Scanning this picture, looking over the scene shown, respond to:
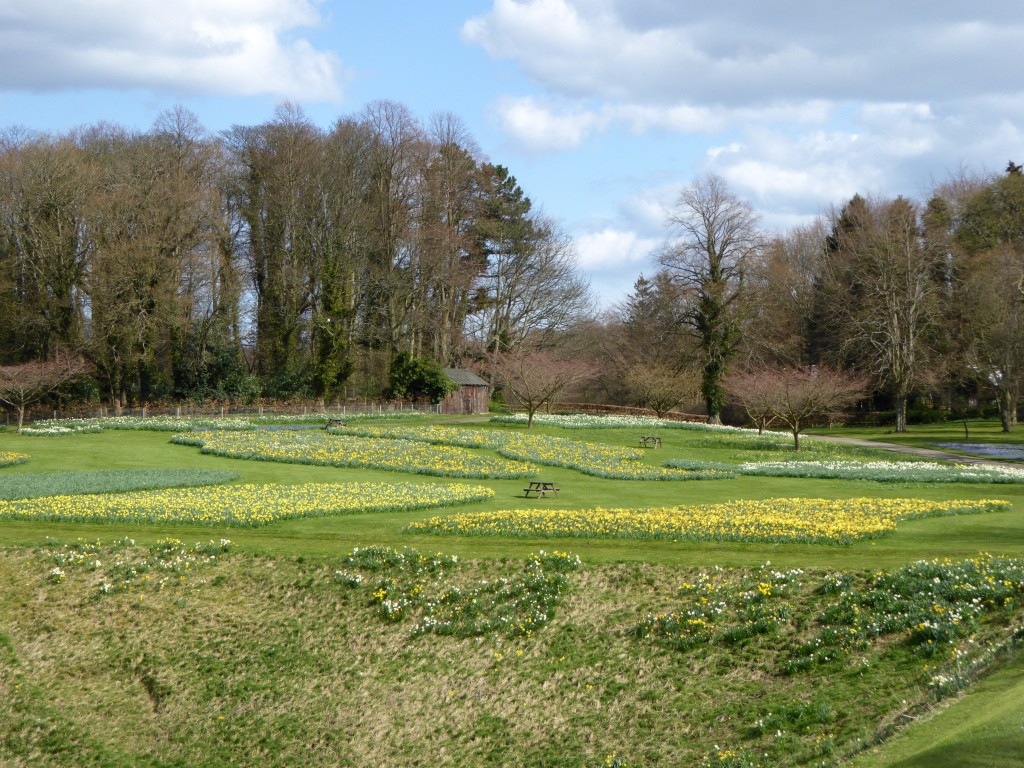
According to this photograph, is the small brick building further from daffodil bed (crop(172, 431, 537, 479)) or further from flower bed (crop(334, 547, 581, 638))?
flower bed (crop(334, 547, 581, 638))

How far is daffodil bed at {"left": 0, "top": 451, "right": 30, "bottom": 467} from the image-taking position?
34328 millimetres

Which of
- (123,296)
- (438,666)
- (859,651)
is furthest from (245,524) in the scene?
(123,296)

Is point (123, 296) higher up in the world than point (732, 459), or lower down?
higher up

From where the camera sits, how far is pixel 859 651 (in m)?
13.8

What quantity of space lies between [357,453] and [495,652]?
2287 cm

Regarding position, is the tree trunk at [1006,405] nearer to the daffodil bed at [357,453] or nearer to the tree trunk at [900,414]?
the tree trunk at [900,414]

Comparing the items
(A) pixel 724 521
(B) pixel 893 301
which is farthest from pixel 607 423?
(A) pixel 724 521

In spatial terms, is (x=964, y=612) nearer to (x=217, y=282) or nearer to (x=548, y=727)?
(x=548, y=727)

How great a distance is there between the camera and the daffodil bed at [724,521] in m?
19.9

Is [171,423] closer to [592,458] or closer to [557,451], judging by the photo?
[557,451]

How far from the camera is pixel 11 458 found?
35062 millimetres

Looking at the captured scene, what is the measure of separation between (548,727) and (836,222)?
78.9 meters

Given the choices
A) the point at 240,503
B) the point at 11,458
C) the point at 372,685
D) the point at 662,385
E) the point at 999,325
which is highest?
the point at 999,325

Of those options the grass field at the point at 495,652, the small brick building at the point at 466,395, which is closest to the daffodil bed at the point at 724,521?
the grass field at the point at 495,652
